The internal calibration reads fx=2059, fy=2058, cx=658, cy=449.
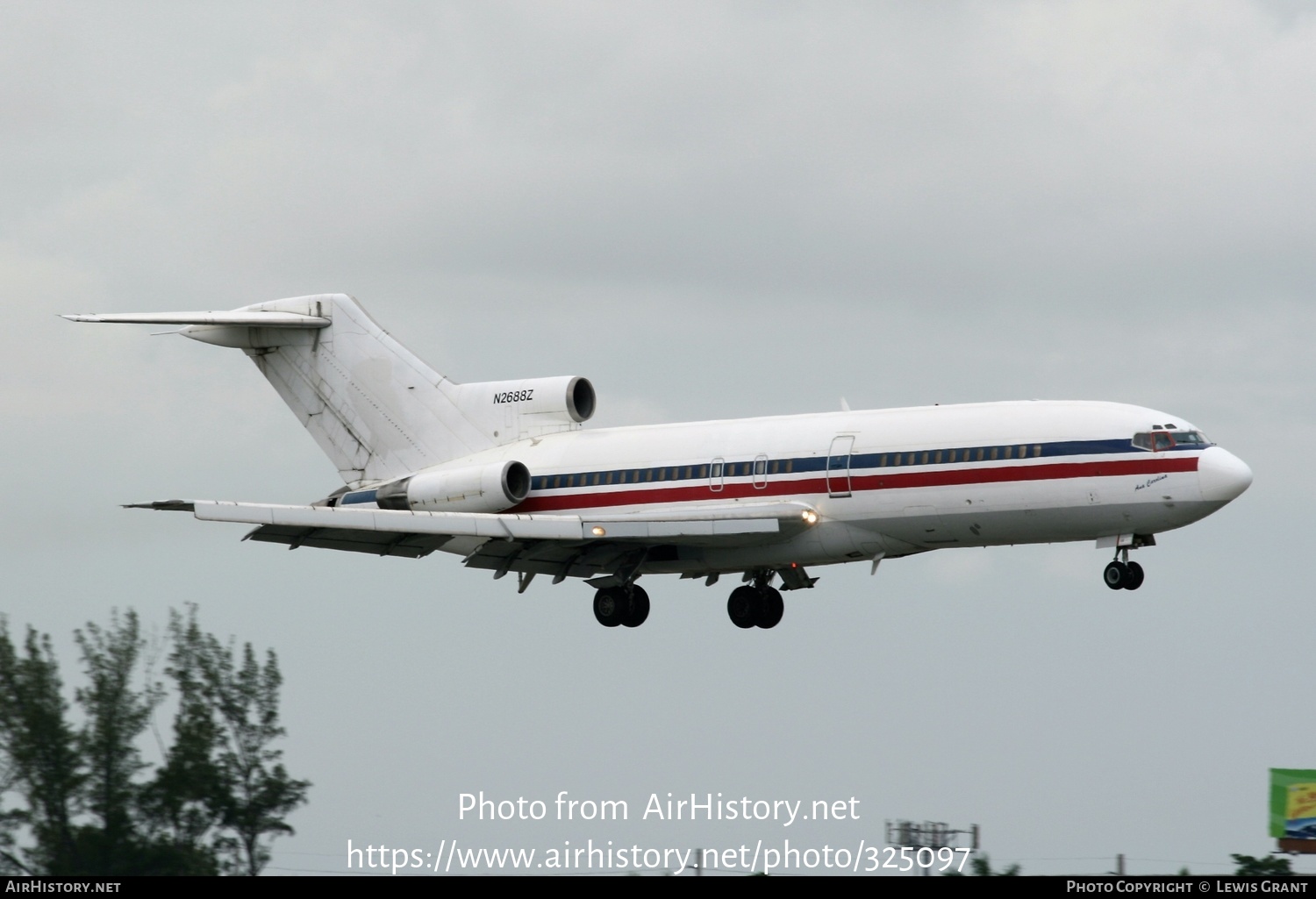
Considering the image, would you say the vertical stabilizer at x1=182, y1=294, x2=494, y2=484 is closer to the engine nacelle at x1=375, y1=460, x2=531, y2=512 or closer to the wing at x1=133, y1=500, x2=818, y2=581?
the engine nacelle at x1=375, y1=460, x2=531, y2=512

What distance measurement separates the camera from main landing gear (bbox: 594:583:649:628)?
43.3 meters

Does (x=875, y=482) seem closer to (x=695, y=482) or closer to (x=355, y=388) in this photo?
(x=695, y=482)

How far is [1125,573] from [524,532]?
11557 millimetres

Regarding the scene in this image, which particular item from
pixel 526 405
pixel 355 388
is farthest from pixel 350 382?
pixel 526 405

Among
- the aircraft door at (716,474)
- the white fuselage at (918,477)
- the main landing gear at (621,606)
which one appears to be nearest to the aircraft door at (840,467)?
the white fuselage at (918,477)

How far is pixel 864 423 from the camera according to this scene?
39625mm

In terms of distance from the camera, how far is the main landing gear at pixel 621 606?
43312mm

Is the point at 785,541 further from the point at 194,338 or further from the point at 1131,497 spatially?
the point at 194,338

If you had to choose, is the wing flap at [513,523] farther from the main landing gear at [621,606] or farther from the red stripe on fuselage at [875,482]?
the main landing gear at [621,606]

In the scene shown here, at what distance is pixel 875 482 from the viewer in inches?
1531
